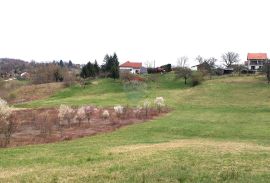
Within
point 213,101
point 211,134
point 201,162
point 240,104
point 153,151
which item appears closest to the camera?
point 201,162

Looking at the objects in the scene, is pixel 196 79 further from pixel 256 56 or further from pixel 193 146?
pixel 193 146

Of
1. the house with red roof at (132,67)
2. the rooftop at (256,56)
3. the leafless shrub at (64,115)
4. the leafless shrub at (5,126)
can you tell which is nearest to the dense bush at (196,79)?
the rooftop at (256,56)

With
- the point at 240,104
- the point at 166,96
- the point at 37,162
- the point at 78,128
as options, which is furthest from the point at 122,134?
the point at 166,96

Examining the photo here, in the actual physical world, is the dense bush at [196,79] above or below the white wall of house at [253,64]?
below

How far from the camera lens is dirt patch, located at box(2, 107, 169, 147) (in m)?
34.4

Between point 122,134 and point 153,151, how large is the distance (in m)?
15.0

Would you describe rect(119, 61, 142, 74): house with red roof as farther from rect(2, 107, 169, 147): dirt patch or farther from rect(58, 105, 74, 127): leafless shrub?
rect(58, 105, 74, 127): leafless shrub

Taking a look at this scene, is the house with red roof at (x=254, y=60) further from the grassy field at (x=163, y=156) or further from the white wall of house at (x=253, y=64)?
the grassy field at (x=163, y=156)

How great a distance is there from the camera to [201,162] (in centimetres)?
1661

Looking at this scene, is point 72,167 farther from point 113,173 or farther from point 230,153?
point 230,153

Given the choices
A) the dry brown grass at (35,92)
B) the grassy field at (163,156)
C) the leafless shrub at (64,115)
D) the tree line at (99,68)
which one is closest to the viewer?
the grassy field at (163,156)

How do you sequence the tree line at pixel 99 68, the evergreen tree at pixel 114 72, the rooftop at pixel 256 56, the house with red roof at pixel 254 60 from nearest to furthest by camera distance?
the evergreen tree at pixel 114 72 < the tree line at pixel 99 68 < the house with red roof at pixel 254 60 < the rooftop at pixel 256 56

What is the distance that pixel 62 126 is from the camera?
141 feet

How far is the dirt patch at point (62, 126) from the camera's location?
34.4 m
